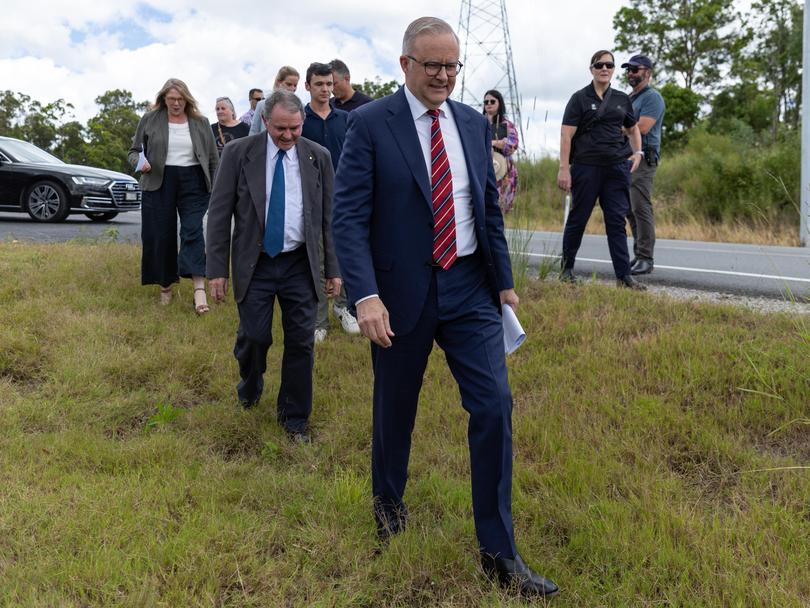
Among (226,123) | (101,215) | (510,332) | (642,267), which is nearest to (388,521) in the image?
(510,332)

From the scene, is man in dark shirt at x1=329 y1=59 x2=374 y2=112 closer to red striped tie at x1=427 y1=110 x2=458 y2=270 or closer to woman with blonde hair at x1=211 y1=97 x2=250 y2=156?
woman with blonde hair at x1=211 y1=97 x2=250 y2=156

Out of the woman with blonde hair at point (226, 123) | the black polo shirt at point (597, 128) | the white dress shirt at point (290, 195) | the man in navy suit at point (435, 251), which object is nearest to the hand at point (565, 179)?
the black polo shirt at point (597, 128)

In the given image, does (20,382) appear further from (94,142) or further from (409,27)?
(94,142)

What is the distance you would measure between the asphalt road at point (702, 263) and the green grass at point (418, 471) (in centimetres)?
136

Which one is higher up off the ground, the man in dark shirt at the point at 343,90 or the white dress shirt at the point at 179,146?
the man in dark shirt at the point at 343,90

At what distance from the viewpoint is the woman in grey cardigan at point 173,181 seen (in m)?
7.51

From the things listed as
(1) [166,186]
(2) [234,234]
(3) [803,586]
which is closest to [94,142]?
(1) [166,186]

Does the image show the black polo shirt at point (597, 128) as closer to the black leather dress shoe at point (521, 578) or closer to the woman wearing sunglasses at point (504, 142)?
the woman wearing sunglasses at point (504, 142)

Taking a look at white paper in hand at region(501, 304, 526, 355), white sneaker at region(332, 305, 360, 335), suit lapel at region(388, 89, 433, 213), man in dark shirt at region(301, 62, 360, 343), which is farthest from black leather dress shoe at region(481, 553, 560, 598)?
white sneaker at region(332, 305, 360, 335)

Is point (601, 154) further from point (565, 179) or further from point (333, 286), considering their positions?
point (333, 286)

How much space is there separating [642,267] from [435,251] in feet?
20.0

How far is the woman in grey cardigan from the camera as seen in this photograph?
751cm

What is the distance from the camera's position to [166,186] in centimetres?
766

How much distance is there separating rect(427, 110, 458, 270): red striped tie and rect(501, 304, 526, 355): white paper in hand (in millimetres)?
377
